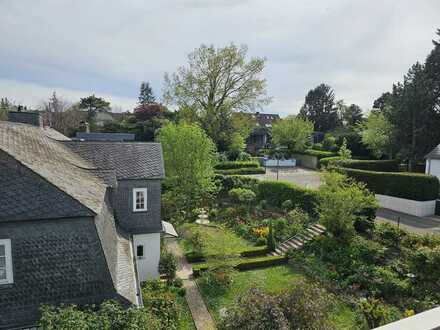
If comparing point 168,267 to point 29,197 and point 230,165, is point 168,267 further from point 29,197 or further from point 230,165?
point 230,165

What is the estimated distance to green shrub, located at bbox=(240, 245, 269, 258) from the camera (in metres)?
21.5

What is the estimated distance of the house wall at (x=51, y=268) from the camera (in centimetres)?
821

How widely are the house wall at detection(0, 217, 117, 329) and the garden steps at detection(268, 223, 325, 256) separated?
1567 cm

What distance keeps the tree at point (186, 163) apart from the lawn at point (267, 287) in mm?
11161

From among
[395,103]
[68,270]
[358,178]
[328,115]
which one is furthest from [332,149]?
[68,270]

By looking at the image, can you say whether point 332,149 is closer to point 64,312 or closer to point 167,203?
point 167,203

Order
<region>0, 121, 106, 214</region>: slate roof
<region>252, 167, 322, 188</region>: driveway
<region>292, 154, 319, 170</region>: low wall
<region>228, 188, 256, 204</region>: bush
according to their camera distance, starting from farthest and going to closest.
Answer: <region>292, 154, 319, 170</region>: low wall
<region>252, 167, 322, 188</region>: driveway
<region>228, 188, 256, 204</region>: bush
<region>0, 121, 106, 214</region>: slate roof

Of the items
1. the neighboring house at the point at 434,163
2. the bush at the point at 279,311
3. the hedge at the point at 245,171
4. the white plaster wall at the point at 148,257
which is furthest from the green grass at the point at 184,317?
the neighboring house at the point at 434,163

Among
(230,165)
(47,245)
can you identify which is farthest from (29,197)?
(230,165)

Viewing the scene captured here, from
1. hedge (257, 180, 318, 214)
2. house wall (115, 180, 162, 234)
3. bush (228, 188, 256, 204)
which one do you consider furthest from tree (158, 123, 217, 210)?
house wall (115, 180, 162, 234)

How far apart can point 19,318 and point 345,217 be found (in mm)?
18505

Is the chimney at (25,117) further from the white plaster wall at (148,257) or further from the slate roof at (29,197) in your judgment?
the slate roof at (29,197)

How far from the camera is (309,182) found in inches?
1590

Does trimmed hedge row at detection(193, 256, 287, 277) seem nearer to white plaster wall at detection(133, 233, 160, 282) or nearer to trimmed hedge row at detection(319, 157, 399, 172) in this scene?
white plaster wall at detection(133, 233, 160, 282)
